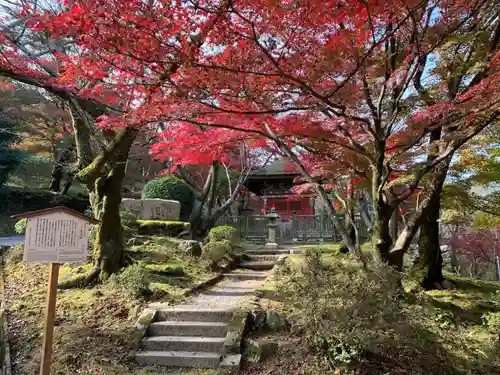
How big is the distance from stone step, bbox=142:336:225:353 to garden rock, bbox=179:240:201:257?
175 inches

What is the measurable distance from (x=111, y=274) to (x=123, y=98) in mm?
3677

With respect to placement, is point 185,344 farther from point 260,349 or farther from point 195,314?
point 260,349

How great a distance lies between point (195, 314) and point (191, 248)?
160 inches

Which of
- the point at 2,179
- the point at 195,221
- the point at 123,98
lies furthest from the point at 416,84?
the point at 2,179

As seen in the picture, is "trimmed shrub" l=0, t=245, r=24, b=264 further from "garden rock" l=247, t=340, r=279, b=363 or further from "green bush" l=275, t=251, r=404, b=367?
"green bush" l=275, t=251, r=404, b=367

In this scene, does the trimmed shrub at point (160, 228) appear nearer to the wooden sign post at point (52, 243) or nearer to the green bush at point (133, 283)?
the green bush at point (133, 283)

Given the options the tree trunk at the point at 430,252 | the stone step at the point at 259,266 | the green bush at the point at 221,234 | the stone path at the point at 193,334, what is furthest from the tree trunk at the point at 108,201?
the tree trunk at the point at 430,252

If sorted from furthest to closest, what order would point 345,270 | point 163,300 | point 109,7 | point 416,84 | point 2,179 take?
point 2,179 < point 416,84 < point 163,300 < point 345,270 < point 109,7

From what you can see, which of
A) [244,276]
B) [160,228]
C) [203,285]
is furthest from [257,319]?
[160,228]

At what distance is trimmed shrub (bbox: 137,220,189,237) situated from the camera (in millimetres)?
10883

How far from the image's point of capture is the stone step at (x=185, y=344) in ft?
15.7

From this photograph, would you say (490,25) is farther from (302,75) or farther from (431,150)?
(302,75)

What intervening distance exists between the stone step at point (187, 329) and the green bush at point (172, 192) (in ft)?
29.3

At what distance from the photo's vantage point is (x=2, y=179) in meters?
18.9
